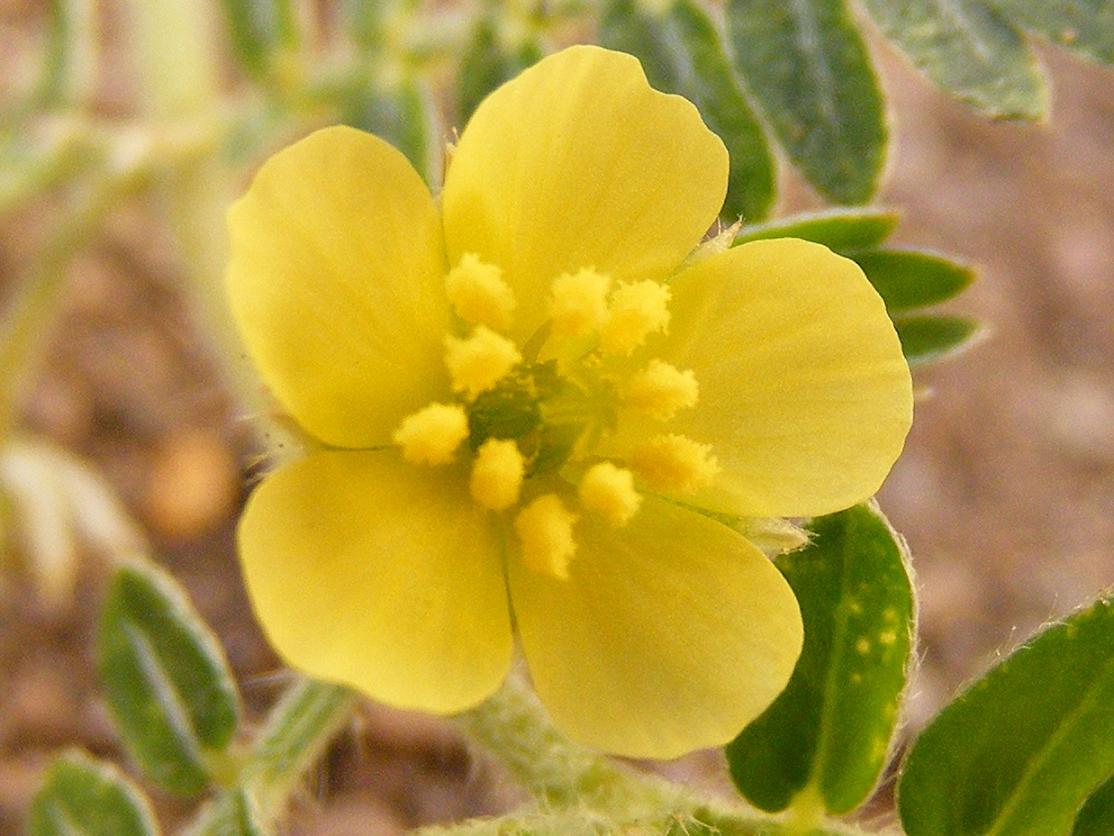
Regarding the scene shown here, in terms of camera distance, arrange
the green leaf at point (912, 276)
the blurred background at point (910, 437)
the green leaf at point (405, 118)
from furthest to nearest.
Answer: the blurred background at point (910, 437), the green leaf at point (405, 118), the green leaf at point (912, 276)

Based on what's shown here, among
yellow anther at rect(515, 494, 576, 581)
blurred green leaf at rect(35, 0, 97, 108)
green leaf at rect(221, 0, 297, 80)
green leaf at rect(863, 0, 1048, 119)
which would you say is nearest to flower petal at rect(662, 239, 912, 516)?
yellow anther at rect(515, 494, 576, 581)

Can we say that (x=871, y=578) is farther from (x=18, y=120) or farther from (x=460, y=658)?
(x=18, y=120)

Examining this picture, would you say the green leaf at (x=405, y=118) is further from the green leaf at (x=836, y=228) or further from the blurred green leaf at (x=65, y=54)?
the green leaf at (x=836, y=228)

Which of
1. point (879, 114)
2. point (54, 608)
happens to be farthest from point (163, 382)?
point (879, 114)

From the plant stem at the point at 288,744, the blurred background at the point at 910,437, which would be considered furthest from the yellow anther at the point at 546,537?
the blurred background at the point at 910,437

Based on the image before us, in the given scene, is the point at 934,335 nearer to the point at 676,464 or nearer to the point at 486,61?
the point at 676,464

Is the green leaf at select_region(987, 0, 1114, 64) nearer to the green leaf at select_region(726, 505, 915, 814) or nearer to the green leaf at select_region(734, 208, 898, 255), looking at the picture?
the green leaf at select_region(734, 208, 898, 255)

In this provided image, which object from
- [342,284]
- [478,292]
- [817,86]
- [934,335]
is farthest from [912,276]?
[342,284]
